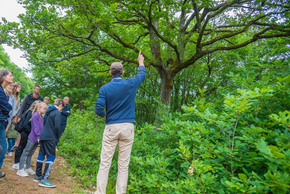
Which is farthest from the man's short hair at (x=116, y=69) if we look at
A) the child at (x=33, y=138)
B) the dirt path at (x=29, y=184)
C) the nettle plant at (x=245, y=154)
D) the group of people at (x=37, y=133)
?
the dirt path at (x=29, y=184)

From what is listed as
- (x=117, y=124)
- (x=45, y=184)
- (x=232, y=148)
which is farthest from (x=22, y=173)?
(x=232, y=148)

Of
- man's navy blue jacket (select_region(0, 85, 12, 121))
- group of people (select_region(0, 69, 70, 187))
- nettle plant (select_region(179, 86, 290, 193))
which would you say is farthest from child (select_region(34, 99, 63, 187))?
nettle plant (select_region(179, 86, 290, 193))

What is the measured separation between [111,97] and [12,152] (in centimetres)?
530

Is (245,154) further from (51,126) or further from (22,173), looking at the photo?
(22,173)

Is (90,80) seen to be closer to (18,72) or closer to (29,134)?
(18,72)

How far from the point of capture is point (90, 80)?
24.9 metres

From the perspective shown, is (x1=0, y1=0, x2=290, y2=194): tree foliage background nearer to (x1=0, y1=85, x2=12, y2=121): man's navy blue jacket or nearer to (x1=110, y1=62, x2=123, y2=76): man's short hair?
(x1=110, y1=62, x2=123, y2=76): man's short hair

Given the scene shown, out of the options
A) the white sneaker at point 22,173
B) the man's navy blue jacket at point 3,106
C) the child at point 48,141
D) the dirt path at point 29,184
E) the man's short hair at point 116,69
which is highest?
the man's short hair at point 116,69

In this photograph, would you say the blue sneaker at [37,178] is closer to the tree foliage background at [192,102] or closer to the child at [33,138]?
the child at [33,138]

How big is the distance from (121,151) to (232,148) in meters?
1.82

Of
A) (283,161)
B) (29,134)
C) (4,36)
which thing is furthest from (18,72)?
(283,161)

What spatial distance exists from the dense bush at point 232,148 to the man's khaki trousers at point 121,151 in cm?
29

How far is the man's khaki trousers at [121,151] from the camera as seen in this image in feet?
10.1

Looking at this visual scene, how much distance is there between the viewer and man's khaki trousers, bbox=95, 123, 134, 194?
3088mm
